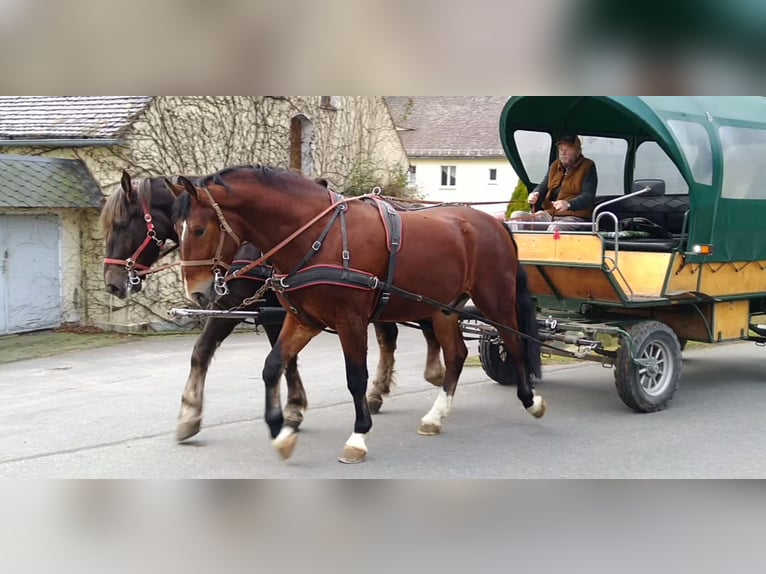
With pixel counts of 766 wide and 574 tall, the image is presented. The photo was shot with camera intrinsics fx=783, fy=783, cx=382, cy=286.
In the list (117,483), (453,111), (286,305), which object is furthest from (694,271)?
(453,111)

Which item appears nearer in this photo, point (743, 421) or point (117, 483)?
point (117, 483)

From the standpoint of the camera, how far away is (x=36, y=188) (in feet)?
38.9

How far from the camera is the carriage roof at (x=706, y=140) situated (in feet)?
21.7

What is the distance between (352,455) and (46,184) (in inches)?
339

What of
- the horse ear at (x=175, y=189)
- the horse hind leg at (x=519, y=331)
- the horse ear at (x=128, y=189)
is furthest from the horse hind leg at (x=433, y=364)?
the horse ear at (x=128, y=189)

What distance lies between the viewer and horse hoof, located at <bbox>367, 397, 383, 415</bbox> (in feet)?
22.8

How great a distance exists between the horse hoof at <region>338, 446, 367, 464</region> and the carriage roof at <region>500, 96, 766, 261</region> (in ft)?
11.4

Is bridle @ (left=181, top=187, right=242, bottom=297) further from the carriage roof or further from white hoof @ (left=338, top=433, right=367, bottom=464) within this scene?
the carriage roof

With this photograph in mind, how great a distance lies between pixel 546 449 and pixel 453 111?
29.0 m

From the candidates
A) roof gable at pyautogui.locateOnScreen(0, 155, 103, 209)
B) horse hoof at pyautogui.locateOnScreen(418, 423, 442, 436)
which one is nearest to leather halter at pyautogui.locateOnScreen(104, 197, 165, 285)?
horse hoof at pyautogui.locateOnScreen(418, 423, 442, 436)

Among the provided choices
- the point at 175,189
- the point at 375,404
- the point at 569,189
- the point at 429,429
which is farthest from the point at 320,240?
the point at 569,189

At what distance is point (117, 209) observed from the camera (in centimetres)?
568
